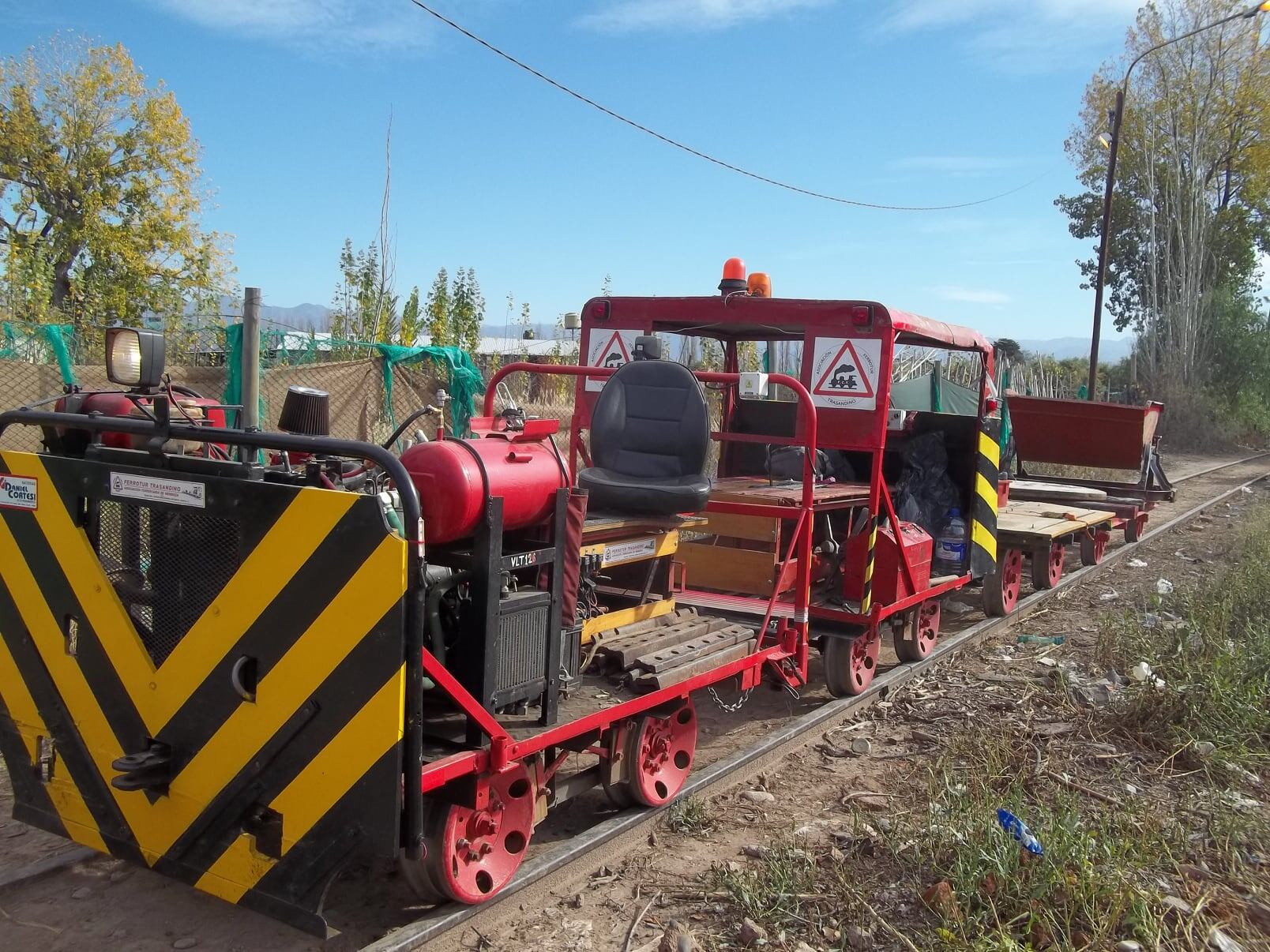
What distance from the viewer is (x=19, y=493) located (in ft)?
11.7

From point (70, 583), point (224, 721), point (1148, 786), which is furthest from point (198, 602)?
point (1148, 786)

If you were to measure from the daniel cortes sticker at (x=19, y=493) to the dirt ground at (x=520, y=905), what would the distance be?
1.39 m

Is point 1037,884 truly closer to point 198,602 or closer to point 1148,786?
point 1148,786

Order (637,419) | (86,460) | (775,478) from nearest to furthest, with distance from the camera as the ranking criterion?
1. (86,460)
2. (637,419)
3. (775,478)

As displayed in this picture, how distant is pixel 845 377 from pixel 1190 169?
34.6 metres

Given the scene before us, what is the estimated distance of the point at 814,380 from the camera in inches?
241

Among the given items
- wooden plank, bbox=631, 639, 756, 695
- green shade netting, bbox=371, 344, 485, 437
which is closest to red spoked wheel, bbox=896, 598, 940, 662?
wooden plank, bbox=631, 639, 756, 695

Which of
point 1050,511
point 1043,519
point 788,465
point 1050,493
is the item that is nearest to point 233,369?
point 788,465

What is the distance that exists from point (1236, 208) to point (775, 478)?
133ft

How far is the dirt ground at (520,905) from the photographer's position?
11.3 ft

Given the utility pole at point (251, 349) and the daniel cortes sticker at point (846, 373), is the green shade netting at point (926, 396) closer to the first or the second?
the daniel cortes sticker at point (846, 373)

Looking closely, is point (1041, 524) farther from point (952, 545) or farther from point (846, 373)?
point (846, 373)

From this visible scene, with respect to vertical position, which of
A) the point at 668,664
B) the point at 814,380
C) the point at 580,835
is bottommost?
the point at 580,835

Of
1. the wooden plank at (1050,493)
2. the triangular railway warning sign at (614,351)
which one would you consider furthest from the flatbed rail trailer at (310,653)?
the wooden plank at (1050,493)
